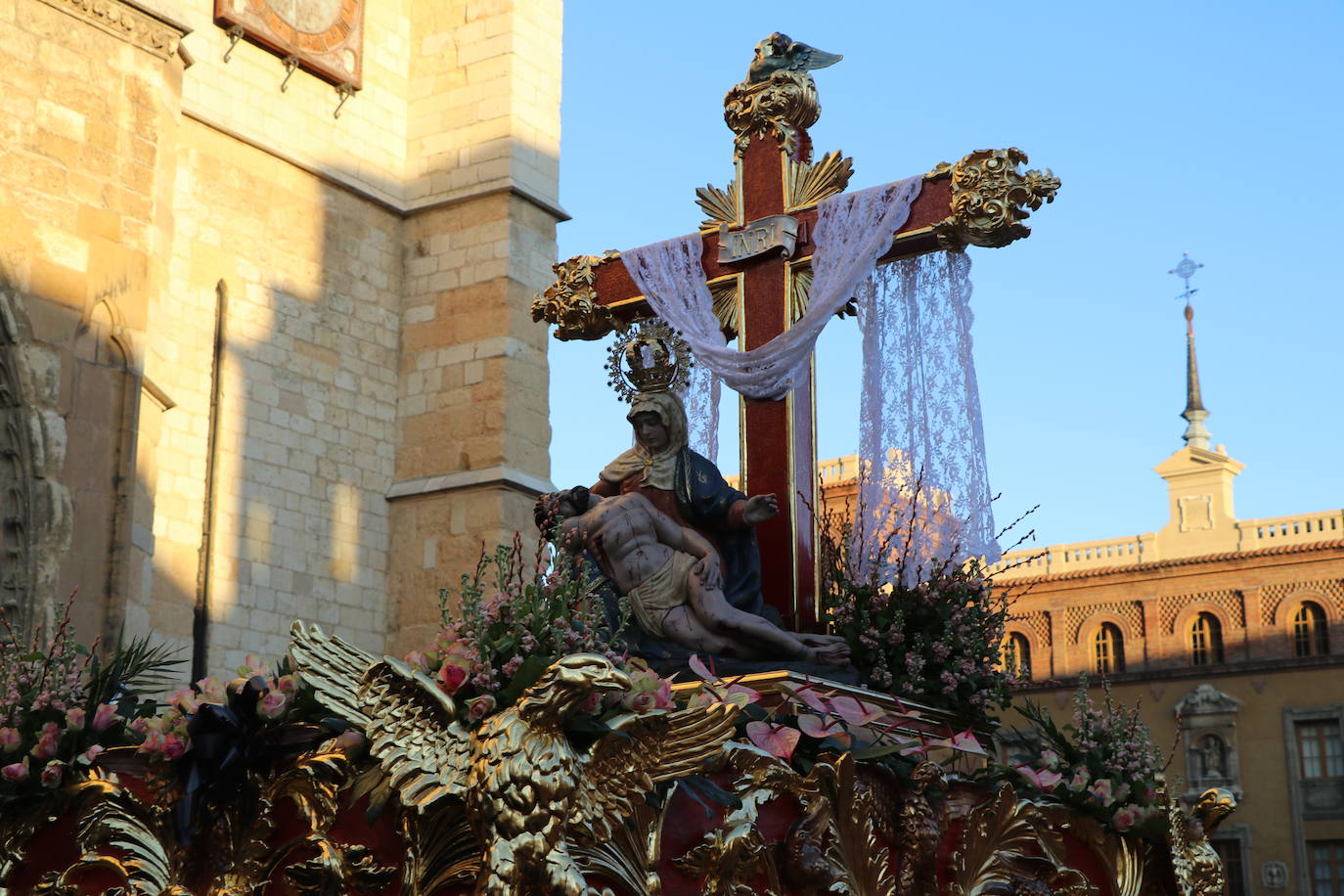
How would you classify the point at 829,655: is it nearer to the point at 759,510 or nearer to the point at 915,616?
the point at 915,616

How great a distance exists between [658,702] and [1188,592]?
110 ft

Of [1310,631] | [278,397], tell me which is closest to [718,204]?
[278,397]

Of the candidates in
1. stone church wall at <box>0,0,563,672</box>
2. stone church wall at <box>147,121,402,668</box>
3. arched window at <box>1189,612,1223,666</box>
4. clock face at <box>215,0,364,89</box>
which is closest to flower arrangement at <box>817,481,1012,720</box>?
stone church wall at <box>0,0,563,672</box>

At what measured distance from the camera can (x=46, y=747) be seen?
537 centimetres

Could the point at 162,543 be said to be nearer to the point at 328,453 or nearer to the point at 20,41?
the point at 328,453

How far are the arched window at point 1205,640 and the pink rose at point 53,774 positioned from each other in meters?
33.1

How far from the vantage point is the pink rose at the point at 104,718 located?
18.1ft

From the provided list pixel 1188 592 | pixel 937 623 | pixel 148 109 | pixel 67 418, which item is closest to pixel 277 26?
pixel 148 109

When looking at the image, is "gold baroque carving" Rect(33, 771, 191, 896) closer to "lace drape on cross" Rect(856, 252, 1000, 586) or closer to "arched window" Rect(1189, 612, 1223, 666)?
"lace drape on cross" Rect(856, 252, 1000, 586)

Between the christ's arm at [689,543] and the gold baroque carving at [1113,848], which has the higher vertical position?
the christ's arm at [689,543]

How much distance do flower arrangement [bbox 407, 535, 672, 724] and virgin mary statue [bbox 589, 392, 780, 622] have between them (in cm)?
150

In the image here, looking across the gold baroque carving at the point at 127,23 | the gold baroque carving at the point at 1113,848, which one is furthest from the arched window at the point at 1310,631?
the gold baroque carving at the point at 1113,848

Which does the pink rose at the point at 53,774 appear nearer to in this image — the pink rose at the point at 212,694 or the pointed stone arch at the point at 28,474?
the pink rose at the point at 212,694

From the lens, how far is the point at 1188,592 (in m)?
36.2
